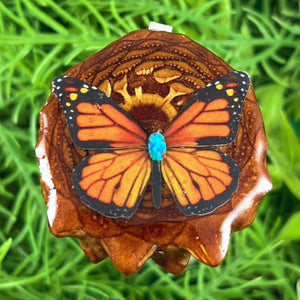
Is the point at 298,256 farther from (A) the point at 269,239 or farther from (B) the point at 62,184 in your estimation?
(B) the point at 62,184

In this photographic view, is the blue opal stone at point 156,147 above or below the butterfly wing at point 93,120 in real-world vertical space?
below

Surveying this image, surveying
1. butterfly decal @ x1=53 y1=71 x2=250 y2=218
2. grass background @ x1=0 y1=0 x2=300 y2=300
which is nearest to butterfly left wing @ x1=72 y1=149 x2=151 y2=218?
butterfly decal @ x1=53 y1=71 x2=250 y2=218

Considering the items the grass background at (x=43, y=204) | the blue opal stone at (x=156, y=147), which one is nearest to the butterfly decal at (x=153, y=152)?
the blue opal stone at (x=156, y=147)

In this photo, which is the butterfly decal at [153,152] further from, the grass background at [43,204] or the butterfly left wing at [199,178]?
the grass background at [43,204]

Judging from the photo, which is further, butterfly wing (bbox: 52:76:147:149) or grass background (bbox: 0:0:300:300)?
grass background (bbox: 0:0:300:300)

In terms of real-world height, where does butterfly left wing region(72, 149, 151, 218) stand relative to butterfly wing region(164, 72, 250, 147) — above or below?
below

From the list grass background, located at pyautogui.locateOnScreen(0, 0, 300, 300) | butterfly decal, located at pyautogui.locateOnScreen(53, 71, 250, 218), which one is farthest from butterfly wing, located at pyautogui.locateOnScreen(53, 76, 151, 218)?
grass background, located at pyautogui.locateOnScreen(0, 0, 300, 300)

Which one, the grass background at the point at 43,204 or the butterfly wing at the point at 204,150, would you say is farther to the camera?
the grass background at the point at 43,204

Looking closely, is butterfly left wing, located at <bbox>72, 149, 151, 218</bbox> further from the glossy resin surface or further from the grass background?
the grass background
